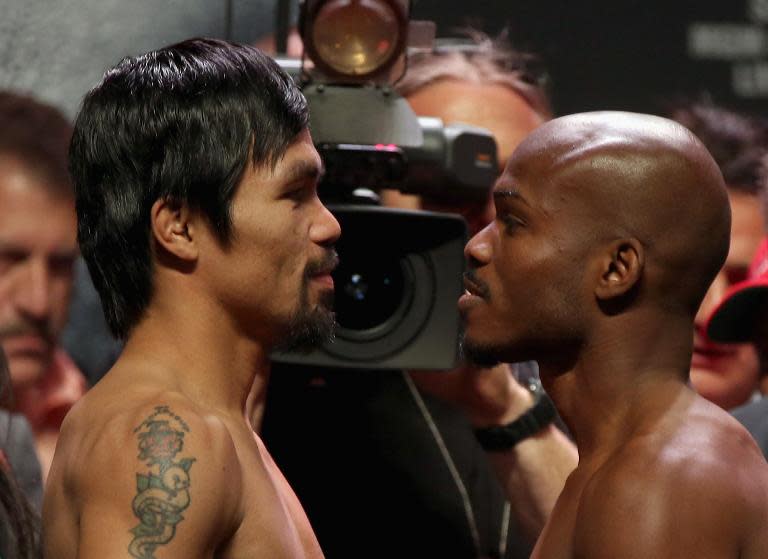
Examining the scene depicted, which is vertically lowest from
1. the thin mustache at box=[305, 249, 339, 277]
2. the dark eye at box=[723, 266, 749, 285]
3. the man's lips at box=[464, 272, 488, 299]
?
the dark eye at box=[723, 266, 749, 285]

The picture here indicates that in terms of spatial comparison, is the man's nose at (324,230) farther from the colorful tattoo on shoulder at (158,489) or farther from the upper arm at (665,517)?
the upper arm at (665,517)

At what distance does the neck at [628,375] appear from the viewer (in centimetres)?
155

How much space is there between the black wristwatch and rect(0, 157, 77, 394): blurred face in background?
0.88 m

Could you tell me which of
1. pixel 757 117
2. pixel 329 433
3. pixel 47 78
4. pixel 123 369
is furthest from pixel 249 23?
pixel 123 369

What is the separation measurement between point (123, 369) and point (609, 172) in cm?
60

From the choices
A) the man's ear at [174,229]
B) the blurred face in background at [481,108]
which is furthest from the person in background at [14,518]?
the blurred face in background at [481,108]

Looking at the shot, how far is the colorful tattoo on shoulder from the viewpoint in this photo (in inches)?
52.7

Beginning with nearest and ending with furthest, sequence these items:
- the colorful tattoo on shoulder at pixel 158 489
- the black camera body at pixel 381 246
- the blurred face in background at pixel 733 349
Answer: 1. the colorful tattoo on shoulder at pixel 158 489
2. the black camera body at pixel 381 246
3. the blurred face in background at pixel 733 349

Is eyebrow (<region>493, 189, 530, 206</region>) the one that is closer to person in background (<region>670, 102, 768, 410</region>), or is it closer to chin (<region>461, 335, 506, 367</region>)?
chin (<region>461, 335, 506, 367</region>)

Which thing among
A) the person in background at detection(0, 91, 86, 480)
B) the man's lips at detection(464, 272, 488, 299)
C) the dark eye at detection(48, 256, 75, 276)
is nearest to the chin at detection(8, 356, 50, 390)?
the person in background at detection(0, 91, 86, 480)

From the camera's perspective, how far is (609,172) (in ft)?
5.05

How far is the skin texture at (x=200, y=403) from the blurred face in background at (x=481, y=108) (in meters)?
1.32

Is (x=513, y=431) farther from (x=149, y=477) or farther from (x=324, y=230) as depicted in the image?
(x=149, y=477)

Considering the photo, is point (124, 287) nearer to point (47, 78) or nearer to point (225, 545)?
point (225, 545)
